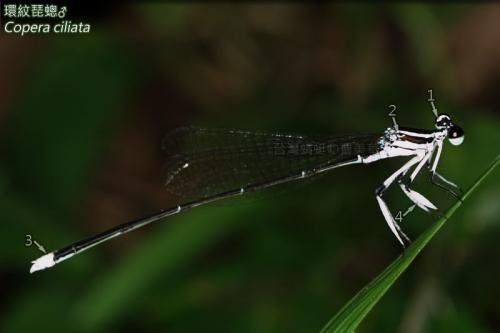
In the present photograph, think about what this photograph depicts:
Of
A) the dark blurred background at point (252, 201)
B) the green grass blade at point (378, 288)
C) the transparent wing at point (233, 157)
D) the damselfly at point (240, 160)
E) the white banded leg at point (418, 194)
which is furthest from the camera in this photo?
the dark blurred background at point (252, 201)

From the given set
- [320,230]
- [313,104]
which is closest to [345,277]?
[320,230]

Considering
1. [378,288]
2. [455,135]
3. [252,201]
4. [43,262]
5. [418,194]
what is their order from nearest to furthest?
[378,288] → [418,194] → [455,135] → [43,262] → [252,201]

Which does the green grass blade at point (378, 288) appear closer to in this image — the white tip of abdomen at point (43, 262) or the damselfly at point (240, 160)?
the damselfly at point (240, 160)

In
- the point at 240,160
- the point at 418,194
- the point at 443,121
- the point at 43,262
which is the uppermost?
the point at 240,160

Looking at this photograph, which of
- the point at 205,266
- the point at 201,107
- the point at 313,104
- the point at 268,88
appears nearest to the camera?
the point at 205,266

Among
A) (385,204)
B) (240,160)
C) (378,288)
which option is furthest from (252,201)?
(378,288)

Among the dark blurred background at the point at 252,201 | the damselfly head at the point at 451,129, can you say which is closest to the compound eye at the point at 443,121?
the damselfly head at the point at 451,129

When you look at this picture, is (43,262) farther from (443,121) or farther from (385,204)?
(443,121)

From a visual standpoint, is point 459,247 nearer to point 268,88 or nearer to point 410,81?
point 410,81
